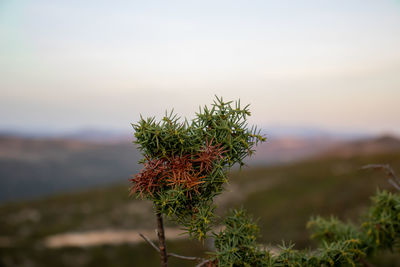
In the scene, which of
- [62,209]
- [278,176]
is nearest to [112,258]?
[62,209]

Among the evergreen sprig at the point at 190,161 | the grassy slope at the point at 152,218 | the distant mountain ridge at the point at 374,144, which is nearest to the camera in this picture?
the evergreen sprig at the point at 190,161

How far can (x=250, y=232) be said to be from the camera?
3689 millimetres

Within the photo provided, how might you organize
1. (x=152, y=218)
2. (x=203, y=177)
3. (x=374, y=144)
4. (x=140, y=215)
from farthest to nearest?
(x=374, y=144), (x=140, y=215), (x=152, y=218), (x=203, y=177)

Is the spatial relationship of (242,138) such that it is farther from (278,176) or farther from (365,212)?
(278,176)

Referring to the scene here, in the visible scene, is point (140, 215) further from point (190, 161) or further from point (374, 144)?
point (374, 144)

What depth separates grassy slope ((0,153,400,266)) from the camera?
163ft

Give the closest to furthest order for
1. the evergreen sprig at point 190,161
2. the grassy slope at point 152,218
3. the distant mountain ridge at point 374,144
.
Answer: the evergreen sprig at point 190,161 → the grassy slope at point 152,218 → the distant mountain ridge at point 374,144

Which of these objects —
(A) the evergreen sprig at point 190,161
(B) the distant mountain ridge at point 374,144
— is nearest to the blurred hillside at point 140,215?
(A) the evergreen sprig at point 190,161

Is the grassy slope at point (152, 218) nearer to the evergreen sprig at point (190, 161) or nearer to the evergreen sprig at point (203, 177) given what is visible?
the evergreen sprig at point (203, 177)

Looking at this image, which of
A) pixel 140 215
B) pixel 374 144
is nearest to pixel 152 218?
pixel 140 215

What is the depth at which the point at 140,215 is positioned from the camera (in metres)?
76.3

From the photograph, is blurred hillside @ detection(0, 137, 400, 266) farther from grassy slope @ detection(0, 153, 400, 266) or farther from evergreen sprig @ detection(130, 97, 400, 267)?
evergreen sprig @ detection(130, 97, 400, 267)

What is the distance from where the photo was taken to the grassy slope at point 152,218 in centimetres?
4981

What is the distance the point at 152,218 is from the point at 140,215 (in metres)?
6.13
